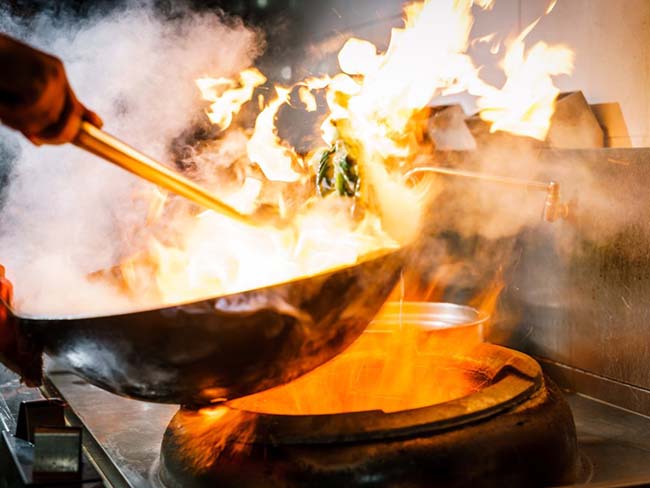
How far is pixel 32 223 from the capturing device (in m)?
4.55

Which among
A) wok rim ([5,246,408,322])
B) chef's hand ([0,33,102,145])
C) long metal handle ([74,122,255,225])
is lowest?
wok rim ([5,246,408,322])

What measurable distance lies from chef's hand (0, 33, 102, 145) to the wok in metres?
0.37

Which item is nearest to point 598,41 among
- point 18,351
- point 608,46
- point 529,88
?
point 608,46

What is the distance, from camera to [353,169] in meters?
3.25

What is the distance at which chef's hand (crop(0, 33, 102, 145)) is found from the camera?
108 centimetres

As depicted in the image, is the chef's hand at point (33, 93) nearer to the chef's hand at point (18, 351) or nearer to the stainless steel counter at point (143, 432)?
the chef's hand at point (18, 351)

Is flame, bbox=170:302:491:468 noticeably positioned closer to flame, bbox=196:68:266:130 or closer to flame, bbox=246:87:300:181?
flame, bbox=246:87:300:181

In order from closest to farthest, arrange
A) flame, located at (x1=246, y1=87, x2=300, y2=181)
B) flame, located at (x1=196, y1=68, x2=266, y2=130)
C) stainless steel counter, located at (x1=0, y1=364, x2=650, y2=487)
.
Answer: stainless steel counter, located at (x1=0, y1=364, x2=650, y2=487)
flame, located at (x1=246, y1=87, x2=300, y2=181)
flame, located at (x1=196, y1=68, x2=266, y2=130)

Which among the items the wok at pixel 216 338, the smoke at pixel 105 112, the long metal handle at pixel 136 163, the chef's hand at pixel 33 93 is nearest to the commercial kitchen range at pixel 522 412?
the wok at pixel 216 338

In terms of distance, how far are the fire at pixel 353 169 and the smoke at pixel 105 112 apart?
0.82 meters

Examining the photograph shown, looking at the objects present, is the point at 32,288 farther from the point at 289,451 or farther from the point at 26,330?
the point at 289,451

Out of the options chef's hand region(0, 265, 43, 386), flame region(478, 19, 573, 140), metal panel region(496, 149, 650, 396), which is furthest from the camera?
flame region(478, 19, 573, 140)

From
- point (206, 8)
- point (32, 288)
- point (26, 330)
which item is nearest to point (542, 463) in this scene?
point (26, 330)

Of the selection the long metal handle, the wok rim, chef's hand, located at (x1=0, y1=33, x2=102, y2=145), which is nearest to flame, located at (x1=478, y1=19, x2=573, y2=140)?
the wok rim
